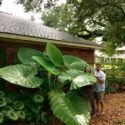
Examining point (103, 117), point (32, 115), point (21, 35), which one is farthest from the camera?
point (103, 117)

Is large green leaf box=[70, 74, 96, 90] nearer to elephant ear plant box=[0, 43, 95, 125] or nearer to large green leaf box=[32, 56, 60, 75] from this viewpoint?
elephant ear plant box=[0, 43, 95, 125]

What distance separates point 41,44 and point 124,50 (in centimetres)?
5187

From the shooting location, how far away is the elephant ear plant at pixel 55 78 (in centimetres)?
778

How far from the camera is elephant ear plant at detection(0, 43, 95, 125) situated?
7.78 metres

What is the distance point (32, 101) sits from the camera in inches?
337

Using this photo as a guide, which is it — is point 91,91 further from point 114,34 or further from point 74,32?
point 74,32

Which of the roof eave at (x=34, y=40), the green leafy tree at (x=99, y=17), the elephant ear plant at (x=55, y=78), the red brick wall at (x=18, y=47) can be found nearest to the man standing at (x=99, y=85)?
the elephant ear plant at (x=55, y=78)

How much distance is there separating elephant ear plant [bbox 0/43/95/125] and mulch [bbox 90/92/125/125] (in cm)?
168

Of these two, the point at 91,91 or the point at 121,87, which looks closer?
the point at 91,91

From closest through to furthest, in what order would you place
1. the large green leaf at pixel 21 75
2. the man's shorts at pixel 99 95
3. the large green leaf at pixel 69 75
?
the large green leaf at pixel 21 75
the large green leaf at pixel 69 75
the man's shorts at pixel 99 95

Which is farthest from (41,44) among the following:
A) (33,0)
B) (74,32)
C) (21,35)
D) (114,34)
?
(74,32)

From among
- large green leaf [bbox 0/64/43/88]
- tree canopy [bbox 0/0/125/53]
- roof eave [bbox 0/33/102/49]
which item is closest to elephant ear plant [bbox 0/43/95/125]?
large green leaf [bbox 0/64/43/88]

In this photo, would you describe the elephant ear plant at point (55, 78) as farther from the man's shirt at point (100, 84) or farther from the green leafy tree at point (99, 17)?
the green leafy tree at point (99, 17)

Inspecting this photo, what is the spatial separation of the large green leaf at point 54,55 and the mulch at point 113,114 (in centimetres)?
221
